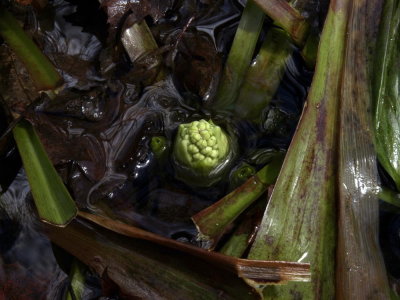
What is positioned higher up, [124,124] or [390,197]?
[124,124]

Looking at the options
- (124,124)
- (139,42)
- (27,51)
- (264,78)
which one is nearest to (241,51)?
(264,78)

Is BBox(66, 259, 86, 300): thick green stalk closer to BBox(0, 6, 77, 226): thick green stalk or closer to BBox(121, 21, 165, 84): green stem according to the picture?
BBox(0, 6, 77, 226): thick green stalk

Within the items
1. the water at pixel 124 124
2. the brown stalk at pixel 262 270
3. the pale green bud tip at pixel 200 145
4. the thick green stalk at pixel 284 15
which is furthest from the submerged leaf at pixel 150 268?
the thick green stalk at pixel 284 15

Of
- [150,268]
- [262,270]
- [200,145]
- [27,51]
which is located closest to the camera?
[262,270]

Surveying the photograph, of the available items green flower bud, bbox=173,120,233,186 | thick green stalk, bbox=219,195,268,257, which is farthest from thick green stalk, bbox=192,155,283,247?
green flower bud, bbox=173,120,233,186

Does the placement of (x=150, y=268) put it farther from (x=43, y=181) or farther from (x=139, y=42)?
(x=139, y=42)

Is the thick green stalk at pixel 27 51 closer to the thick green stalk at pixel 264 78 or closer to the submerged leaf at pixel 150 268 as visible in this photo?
the submerged leaf at pixel 150 268

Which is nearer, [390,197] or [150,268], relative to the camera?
[150,268]

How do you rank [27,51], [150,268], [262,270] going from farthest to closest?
[27,51] → [150,268] → [262,270]
